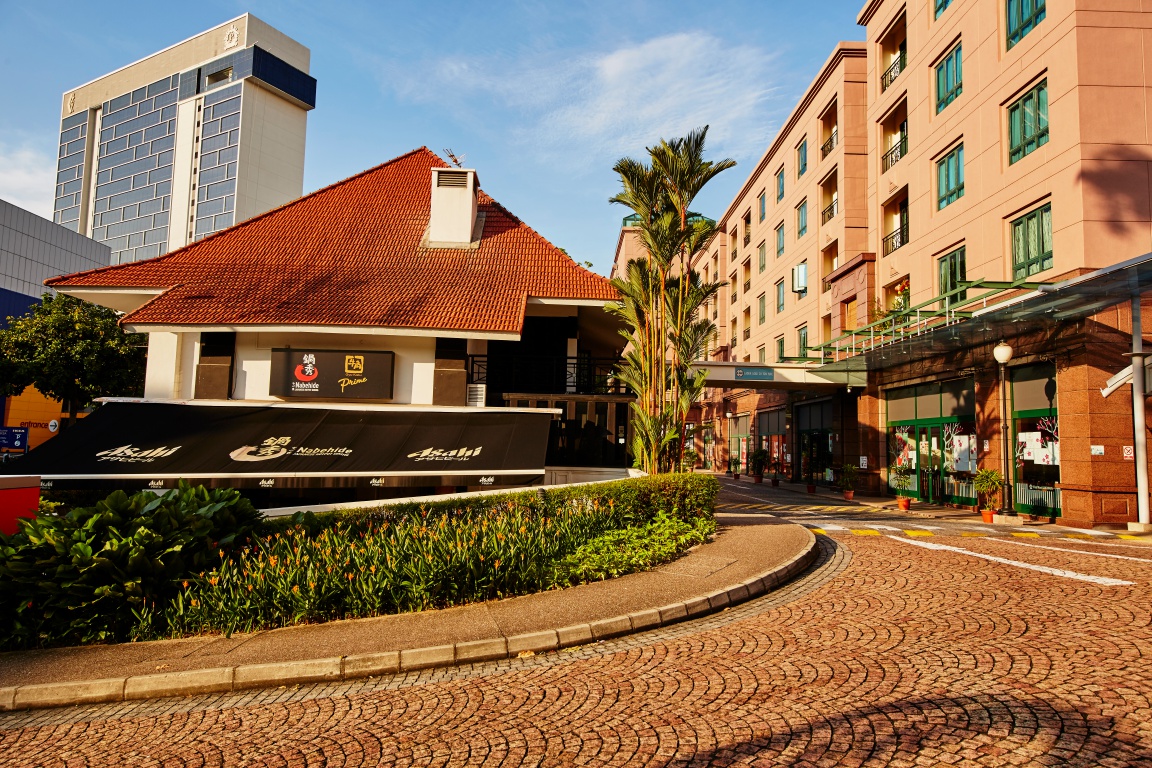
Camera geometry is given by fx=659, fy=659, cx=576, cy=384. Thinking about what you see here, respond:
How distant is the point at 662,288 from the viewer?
13.9m

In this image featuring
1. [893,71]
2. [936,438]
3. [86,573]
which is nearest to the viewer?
[86,573]

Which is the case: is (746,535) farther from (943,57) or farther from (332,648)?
(943,57)

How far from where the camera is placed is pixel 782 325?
129 feet

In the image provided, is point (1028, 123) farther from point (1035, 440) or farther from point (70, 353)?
point (70, 353)

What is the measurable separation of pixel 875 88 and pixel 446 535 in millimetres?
28825

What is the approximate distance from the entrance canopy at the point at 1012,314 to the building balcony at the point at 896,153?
725 centimetres

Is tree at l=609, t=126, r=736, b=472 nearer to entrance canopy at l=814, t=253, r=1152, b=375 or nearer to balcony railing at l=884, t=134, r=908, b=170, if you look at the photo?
entrance canopy at l=814, t=253, r=1152, b=375

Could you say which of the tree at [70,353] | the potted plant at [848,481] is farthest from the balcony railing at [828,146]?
the tree at [70,353]

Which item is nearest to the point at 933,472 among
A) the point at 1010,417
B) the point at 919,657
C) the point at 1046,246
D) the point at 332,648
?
the point at 1010,417

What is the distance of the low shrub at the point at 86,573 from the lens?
675 centimetres

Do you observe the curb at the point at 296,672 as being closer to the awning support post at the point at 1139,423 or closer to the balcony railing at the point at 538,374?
the balcony railing at the point at 538,374

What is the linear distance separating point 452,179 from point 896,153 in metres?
18.6

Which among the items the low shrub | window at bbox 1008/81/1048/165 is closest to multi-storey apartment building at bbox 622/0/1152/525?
window at bbox 1008/81/1048/165

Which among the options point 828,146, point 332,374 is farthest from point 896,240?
point 332,374
